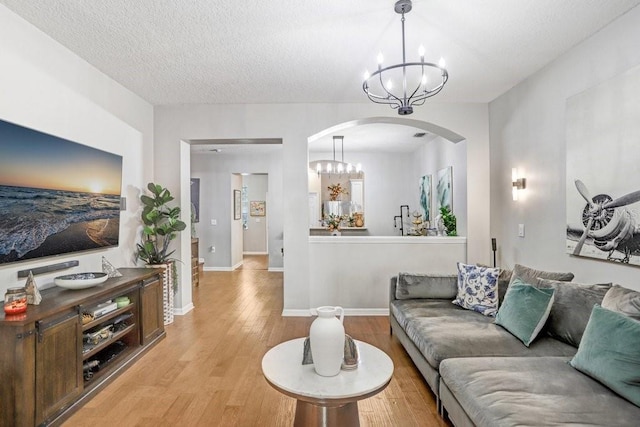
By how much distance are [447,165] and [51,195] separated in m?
5.29

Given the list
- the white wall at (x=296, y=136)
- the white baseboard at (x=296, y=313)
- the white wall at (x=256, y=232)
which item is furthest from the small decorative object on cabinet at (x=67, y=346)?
the white wall at (x=256, y=232)

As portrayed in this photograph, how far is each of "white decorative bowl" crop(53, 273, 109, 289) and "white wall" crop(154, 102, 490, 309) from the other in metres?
1.92

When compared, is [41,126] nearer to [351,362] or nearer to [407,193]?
[351,362]

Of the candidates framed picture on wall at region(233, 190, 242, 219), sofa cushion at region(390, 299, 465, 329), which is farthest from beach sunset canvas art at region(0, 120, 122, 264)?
framed picture on wall at region(233, 190, 242, 219)

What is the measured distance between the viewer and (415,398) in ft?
8.57

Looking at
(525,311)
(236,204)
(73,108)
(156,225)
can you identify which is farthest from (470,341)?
(236,204)

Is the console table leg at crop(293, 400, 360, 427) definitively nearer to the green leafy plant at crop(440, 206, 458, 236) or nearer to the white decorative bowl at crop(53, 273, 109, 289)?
the white decorative bowl at crop(53, 273, 109, 289)

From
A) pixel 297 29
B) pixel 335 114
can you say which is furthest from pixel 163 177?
pixel 297 29

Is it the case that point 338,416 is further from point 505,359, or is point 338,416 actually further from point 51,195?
point 51,195

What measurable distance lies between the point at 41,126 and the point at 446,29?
10.7 feet

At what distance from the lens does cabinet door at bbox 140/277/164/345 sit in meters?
3.48

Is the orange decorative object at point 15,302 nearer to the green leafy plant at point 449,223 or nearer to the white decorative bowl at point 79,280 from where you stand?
the white decorative bowl at point 79,280

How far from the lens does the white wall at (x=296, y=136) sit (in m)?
4.64

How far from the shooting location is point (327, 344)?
186 centimetres
